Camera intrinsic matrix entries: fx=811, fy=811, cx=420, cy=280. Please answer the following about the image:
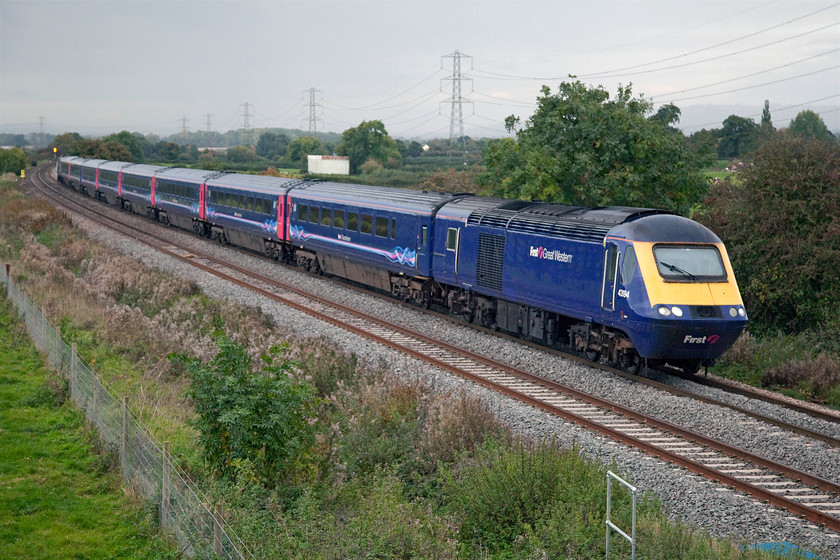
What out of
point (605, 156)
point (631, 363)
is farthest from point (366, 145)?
point (631, 363)

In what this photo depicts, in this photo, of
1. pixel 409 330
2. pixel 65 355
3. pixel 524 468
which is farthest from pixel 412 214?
pixel 524 468

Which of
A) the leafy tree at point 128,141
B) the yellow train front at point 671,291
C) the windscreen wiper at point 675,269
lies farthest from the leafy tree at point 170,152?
the windscreen wiper at point 675,269

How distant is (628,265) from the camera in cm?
1536

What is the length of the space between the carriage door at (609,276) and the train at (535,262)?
0.03 meters

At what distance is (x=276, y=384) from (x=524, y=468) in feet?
10.3

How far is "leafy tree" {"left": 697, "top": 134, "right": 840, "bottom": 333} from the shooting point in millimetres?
20547

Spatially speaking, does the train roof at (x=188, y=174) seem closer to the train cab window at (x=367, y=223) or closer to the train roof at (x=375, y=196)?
the train roof at (x=375, y=196)

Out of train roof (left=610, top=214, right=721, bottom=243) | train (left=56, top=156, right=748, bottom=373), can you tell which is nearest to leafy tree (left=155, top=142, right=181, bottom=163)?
train (left=56, top=156, right=748, bottom=373)

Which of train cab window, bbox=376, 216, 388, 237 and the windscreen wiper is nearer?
the windscreen wiper

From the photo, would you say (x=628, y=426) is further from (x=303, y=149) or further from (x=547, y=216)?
(x=303, y=149)

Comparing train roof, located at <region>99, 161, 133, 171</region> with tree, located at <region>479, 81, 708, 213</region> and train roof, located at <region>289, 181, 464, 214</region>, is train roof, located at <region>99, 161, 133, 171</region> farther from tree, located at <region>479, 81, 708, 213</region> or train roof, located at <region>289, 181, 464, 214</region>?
tree, located at <region>479, 81, 708, 213</region>

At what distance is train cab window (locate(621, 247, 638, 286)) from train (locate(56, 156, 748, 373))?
0.02m

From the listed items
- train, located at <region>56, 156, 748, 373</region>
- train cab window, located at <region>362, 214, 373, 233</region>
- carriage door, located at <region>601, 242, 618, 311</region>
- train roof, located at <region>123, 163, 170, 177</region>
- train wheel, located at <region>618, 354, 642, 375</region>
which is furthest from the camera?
train roof, located at <region>123, 163, 170, 177</region>

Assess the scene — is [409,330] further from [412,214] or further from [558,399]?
[558,399]
